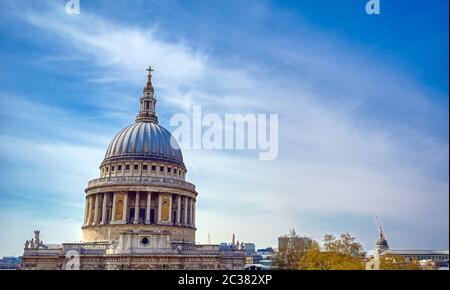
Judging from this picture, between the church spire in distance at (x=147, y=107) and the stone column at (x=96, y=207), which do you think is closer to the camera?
the stone column at (x=96, y=207)

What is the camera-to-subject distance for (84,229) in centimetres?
5097

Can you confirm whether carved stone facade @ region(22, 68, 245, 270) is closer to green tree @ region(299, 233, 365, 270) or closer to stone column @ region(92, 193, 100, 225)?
stone column @ region(92, 193, 100, 225)

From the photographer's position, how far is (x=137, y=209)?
163 ft

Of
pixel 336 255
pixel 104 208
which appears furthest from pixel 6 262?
pixel 104 208

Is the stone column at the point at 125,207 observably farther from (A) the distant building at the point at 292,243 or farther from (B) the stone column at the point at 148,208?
(A) the distant building at the point at 292,243

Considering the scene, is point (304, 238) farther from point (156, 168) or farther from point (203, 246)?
point (156, 168)

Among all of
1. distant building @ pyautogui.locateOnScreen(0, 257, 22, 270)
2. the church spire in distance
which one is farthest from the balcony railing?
distant building @ pyautogui.locateOnScreen(0, 257, 22, 270)

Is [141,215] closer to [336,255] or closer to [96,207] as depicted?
[96,207]

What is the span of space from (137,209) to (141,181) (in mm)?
3031

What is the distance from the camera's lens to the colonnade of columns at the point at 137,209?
4959 centimetres

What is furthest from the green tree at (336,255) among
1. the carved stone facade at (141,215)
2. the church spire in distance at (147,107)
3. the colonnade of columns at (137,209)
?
the church spire in distance at (147,107)

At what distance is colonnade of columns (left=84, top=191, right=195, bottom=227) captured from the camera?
49594 millimetres
